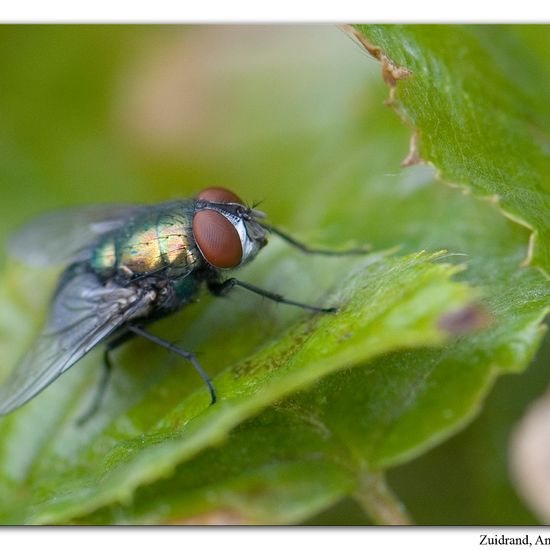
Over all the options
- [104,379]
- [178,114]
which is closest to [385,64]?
[104,379]

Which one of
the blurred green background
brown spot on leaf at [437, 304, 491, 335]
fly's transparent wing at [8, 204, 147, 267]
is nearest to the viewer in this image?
brown spot on leaf at [437, 304, 491, 335]

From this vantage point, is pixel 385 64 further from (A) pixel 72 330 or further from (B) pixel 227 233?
(A) pixel 72 330

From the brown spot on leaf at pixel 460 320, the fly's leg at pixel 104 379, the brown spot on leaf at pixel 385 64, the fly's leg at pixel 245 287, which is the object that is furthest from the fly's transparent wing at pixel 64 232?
the brown spot on leaf at pixel 460 320

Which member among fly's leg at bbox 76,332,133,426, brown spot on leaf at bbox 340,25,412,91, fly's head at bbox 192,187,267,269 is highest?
brown spot on leaf at bbox 340,25,412,91

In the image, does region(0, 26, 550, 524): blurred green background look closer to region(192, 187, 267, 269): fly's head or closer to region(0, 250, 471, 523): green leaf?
region(192, 187, 267, 269): fly's head

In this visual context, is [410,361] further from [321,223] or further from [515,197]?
[321,223]
